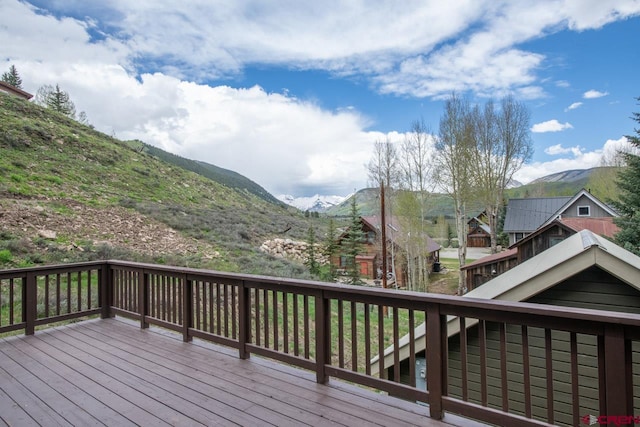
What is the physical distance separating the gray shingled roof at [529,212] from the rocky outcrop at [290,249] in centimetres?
1529

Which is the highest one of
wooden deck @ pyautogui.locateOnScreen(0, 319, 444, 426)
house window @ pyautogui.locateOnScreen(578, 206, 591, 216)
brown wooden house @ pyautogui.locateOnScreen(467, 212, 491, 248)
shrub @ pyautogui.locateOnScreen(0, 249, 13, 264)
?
house window @ pyautogui.locateOnScreen(578, 206, 591, 216)

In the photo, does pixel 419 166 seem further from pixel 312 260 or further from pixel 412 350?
pixel 412 350

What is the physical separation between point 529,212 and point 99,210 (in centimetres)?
2691

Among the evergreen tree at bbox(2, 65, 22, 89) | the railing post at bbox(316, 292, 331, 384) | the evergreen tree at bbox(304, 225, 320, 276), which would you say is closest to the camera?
the railing post at bbox(316, 292, 331, 384)

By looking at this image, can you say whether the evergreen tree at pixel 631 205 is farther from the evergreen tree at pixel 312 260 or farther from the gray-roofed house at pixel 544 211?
the gray-roofed house at pixel 544 211

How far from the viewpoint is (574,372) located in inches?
68.7

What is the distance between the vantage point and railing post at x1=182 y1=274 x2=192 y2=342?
3.79 metres

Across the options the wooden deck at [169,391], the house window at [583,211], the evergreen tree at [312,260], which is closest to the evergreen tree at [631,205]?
the evergreen tree at [312,260]

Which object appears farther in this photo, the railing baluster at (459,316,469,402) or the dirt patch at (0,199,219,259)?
the dirt patch at (0,199,219,259)

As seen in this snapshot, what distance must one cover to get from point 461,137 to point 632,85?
7.38 meters

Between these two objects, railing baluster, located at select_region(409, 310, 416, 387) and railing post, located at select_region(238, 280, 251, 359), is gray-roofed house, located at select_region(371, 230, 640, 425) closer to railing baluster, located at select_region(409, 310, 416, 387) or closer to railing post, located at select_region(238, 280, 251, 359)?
railing baluster, located at select_region(409, 310, 416, 387)

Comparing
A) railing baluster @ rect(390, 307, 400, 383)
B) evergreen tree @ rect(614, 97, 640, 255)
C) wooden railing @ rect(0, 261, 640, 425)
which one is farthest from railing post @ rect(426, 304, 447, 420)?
evergreen tree @ rect(614, 97, 640, 255)

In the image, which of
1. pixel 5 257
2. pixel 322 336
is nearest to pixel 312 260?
pixel 5 257

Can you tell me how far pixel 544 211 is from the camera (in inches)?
951
